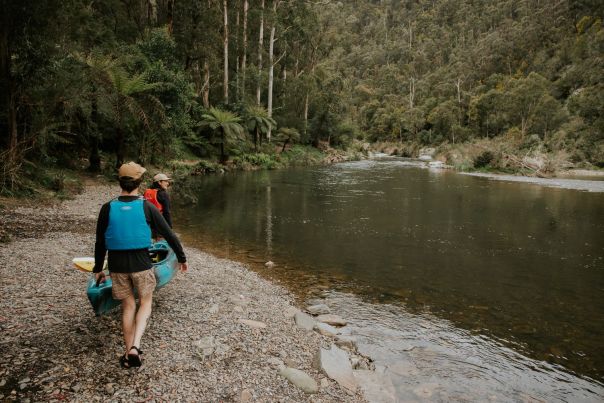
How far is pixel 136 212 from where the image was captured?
3.21 m

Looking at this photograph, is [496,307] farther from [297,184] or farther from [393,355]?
[297,184]

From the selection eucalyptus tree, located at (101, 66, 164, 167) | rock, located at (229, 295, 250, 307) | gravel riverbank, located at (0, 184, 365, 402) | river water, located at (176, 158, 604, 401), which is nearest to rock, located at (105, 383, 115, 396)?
gravel riverbank, located at (0, 184, 365, 402)

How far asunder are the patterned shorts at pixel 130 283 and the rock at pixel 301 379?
1.48m

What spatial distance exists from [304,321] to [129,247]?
270cm

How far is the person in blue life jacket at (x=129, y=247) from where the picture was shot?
10.4ft

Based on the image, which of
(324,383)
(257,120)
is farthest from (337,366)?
(257,120)

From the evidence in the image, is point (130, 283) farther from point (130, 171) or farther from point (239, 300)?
point (239, 300)

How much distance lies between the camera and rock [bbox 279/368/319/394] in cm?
349

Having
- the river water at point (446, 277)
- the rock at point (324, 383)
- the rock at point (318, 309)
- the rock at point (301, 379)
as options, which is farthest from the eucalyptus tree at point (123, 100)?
the rock at point (324, 383)

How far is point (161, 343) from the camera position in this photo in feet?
12.3

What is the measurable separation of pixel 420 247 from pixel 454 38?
3536 inches

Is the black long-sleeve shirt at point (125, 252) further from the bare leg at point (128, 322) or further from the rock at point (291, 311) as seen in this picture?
the rock at point (291, 311)

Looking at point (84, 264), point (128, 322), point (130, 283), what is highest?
point (130, 283)

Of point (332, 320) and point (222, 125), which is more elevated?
point (222, 125)
